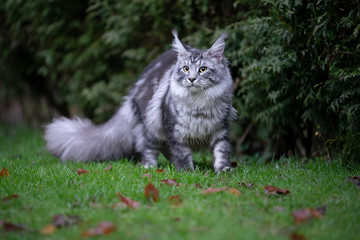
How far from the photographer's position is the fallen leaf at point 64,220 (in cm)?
239

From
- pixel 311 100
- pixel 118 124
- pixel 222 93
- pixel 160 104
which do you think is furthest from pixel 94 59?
pixel 311 100

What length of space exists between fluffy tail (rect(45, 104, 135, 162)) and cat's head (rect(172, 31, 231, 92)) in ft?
3.98

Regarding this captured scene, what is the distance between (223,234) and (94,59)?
5621mm

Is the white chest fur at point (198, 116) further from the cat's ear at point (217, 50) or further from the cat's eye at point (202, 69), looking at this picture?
the cat's ear at point (217, 50)

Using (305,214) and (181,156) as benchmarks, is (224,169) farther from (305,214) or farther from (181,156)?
(305,214)

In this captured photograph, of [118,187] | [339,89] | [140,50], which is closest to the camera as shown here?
[118,187]

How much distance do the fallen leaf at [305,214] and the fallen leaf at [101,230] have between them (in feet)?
3.87

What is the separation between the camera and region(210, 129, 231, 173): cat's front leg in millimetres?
3883

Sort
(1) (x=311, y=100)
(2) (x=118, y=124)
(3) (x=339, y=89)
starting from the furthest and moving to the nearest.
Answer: (2) (x=118, y=124) < (1) (x=311, y=100) < (3) (x=339, y=89)

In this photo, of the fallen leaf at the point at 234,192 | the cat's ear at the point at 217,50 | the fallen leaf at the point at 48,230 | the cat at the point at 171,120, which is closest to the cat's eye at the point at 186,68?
the cat at the point at 171,120

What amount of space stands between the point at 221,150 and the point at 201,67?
2.99ft

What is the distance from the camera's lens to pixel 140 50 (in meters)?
6.23

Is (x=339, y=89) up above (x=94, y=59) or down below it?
below

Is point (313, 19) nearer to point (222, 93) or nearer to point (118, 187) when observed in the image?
point (222, 93)
